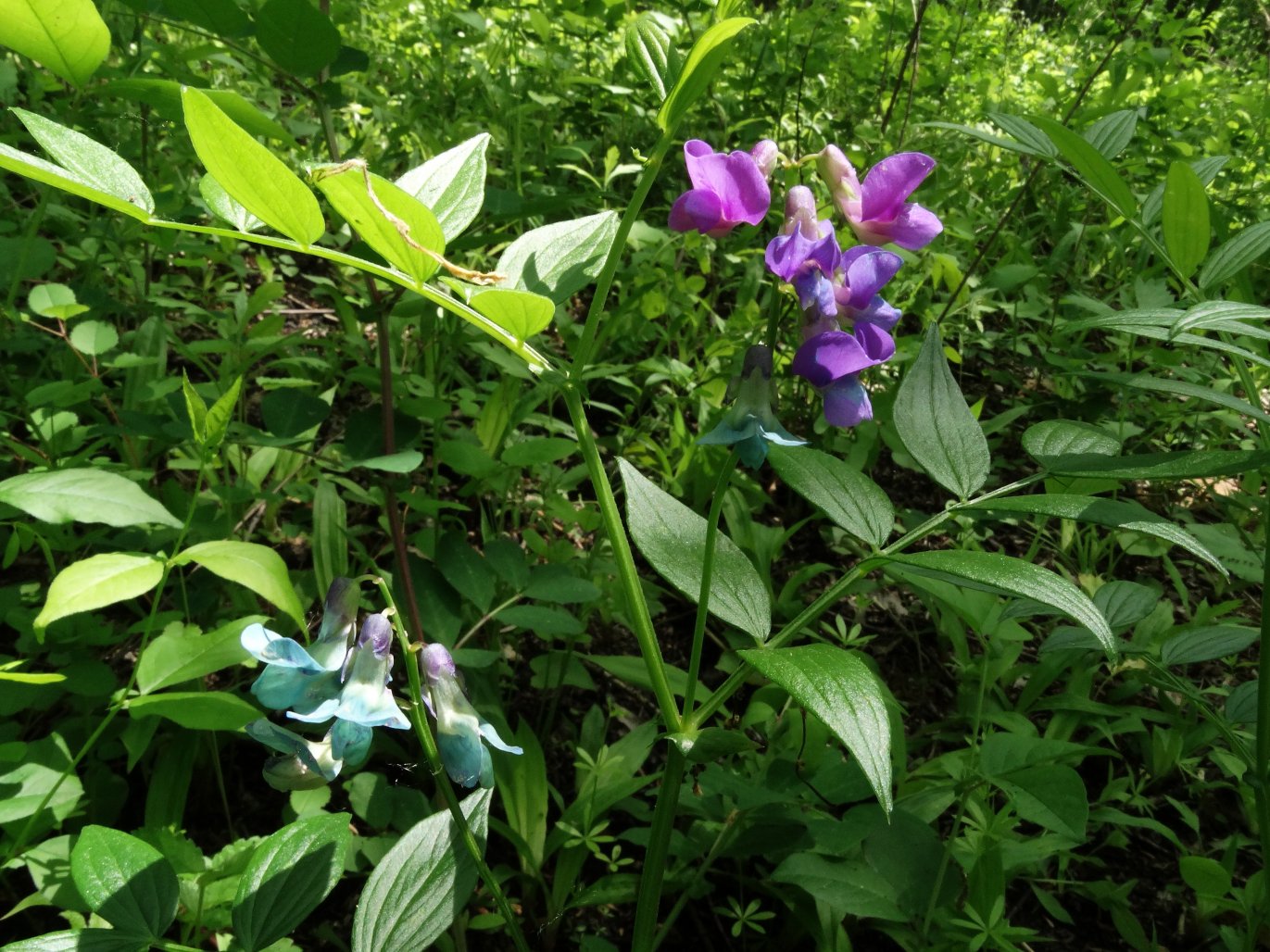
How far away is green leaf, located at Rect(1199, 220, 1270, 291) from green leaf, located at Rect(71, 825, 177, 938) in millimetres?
1311

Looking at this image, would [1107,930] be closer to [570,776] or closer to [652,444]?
[570,776]

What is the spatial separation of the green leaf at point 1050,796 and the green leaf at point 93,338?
1607 mm

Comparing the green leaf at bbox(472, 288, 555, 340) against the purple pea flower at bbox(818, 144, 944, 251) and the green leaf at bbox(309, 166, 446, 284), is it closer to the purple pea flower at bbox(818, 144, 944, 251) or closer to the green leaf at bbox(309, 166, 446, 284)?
the green leaf at bbox(309, 166, 446, 284)

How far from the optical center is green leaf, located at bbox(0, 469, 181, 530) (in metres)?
1.06

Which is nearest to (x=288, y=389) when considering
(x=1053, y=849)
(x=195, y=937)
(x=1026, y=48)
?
(x=195, y=937)

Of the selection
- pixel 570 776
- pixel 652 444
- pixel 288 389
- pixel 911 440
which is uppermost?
pixel 911 440

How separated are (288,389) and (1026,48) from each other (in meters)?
6.80

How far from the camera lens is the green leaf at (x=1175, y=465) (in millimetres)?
883

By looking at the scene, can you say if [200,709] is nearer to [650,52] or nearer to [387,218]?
[387,218]

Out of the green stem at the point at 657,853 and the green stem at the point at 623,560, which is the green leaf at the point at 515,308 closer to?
the green stem at the point at 623,560

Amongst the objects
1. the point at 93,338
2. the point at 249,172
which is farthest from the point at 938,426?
the point at 93,338

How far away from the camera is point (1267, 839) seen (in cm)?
115

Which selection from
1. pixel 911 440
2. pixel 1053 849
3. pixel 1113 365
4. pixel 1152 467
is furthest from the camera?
pixel 1113 365

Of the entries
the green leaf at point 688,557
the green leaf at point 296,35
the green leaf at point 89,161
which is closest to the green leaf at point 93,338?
the green leaf at point 296,35
